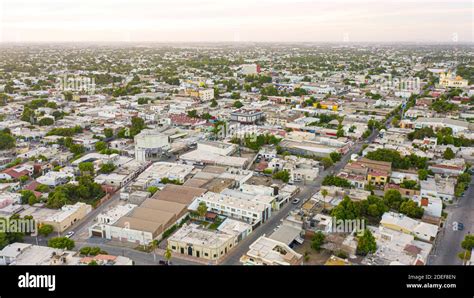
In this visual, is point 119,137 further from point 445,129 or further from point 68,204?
point 445,129

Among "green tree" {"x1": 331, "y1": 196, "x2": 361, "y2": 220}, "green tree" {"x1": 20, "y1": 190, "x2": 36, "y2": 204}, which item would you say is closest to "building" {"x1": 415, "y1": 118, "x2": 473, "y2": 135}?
"green tree" {"x1": 331, "y1": 196, "x2": 361, "y2": 220}

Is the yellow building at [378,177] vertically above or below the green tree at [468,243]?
above

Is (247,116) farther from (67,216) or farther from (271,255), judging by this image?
(271,255)

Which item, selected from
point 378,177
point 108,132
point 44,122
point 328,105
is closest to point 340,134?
point 378,177

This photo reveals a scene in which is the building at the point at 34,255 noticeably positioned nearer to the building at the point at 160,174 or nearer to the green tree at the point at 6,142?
the building at the point at 160,174

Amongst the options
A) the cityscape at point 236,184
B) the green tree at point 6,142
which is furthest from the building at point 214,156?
the green tree at point 6,142

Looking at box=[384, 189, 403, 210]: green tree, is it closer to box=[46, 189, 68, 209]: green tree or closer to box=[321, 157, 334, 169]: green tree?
box=[321, 157, 334, 169]: green tree

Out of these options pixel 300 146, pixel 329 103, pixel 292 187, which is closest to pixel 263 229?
pixel 292 187
